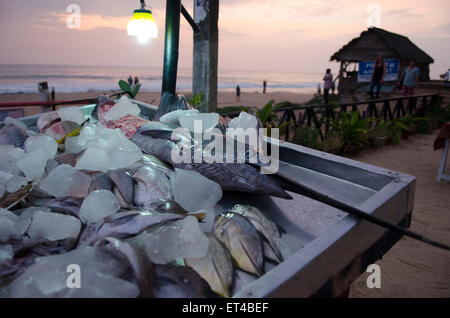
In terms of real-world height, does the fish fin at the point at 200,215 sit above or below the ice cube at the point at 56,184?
below

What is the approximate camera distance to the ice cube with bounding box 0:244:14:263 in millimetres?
887

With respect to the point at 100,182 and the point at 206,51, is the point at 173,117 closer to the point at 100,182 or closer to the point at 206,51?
the point at 100,182

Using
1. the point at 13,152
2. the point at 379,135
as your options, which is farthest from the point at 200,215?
the point at 379,135

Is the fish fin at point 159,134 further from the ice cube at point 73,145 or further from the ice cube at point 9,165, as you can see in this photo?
the ice cube at point 9,165

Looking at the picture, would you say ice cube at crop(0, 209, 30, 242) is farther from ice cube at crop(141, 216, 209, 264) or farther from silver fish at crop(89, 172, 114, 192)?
ice cube at crop(141, 216, 209, 264)

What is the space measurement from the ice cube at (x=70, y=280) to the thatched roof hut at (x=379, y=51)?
22.6 m

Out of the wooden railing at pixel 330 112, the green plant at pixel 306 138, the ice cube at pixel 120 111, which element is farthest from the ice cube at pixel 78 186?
the green plant at pixel 306 138

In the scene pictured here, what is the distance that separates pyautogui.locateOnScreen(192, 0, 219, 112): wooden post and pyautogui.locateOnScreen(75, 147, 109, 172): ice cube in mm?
3989

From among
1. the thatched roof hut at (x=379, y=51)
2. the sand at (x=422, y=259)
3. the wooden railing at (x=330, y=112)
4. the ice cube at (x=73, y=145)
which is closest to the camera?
the ice cube at (x=73, y=145)

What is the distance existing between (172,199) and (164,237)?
321mm

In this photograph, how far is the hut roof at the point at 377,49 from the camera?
64.7 feet

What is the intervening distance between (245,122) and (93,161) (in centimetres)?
85

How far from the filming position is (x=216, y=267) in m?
0.86
